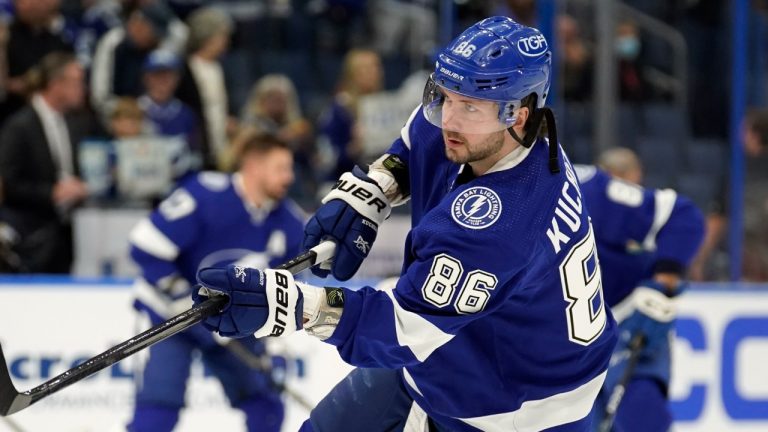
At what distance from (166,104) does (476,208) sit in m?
3.71

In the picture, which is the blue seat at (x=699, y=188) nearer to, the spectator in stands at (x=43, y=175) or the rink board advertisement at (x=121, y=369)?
the rink board advertisement at (x=121, y=369)

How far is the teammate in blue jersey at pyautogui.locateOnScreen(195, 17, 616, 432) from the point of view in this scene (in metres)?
2.53

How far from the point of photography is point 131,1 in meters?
6.35

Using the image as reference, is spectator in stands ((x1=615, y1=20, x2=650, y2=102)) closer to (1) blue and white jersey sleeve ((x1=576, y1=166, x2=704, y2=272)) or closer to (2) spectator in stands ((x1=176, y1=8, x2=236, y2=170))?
(2) spectator in stands ((x1=176, y1=8, x2=236, y2=170))

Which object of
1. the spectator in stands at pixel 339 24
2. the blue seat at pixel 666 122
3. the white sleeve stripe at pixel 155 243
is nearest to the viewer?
the white sleeve stripe at pixel 155 243

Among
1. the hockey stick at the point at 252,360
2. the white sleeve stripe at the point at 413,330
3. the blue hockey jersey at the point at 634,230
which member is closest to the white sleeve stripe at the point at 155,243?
the hockey stick at the point at 252,360

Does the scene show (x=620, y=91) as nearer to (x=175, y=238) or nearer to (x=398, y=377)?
(x=175, y=238)

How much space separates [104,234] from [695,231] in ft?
8.77

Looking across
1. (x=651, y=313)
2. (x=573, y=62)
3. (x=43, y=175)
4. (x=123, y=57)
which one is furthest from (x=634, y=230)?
(x=123, y=57)

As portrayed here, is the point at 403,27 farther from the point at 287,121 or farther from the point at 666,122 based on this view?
the point at 666,122

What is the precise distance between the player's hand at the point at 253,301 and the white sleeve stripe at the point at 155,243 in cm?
193

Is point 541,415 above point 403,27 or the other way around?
above

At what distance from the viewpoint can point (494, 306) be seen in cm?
260

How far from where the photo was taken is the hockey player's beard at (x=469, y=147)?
2.70m
